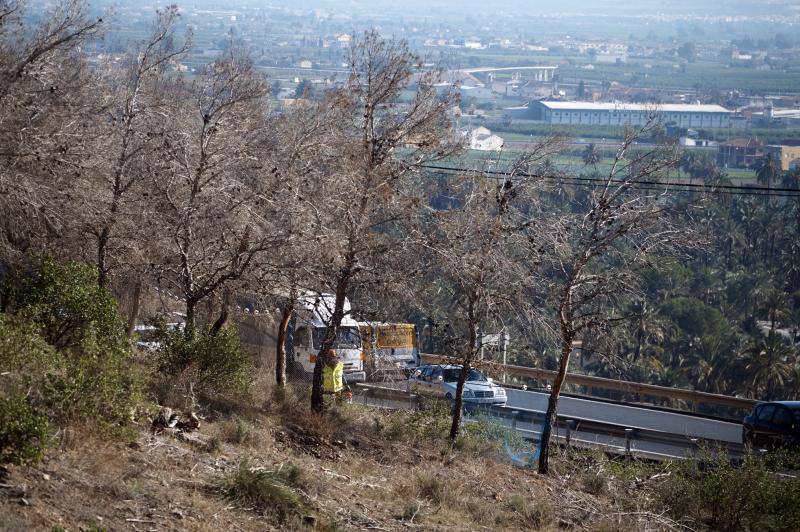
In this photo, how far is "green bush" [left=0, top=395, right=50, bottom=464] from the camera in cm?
779

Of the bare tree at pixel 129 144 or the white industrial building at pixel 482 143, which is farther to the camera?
the white industrial building at pixel 482 143

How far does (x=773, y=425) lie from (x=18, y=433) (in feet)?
53.4

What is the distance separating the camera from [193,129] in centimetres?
1476

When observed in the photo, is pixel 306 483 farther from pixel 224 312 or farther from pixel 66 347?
pixel 224 312

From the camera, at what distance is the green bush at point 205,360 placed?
1337 centimetres

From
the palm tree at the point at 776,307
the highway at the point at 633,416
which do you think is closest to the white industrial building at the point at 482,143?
the highway at the point at 633,416

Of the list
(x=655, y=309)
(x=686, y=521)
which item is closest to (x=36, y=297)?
(x=686, y=521)

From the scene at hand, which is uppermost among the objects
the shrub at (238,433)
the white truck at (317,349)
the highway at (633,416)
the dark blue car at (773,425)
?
the shrub at (238,433)

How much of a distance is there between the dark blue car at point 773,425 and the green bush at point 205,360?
11095 millimetres

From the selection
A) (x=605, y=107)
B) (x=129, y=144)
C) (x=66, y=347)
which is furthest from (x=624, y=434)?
(x=605, y=107)

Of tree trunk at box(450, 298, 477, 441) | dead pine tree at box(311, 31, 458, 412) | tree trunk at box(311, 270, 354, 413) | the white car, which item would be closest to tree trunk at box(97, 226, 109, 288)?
dead pine tree at box(311, 31, 458, 412)

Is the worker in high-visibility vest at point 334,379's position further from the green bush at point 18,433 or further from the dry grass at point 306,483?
the green bush at point 18,433

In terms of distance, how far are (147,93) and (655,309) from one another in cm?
3792

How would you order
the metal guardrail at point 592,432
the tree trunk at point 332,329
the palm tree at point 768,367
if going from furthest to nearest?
the palm tree at point 768,367 → the metal guardrail at point 592,432 → the tree trunk at point 332,329
